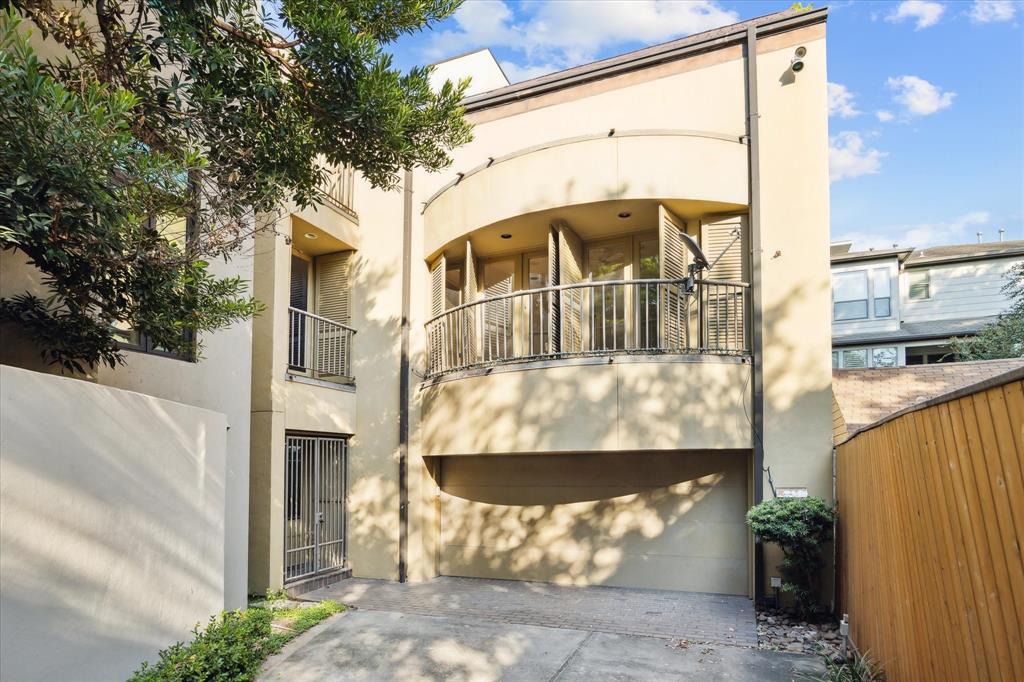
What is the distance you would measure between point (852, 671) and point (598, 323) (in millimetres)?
5276

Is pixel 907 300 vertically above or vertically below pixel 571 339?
above

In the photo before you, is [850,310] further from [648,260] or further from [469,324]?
[469,324]

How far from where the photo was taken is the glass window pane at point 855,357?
62.1 feet

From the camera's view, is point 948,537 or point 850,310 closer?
point 948,537

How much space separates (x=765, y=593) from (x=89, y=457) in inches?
290

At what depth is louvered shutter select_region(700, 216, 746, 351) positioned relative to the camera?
8.56 m

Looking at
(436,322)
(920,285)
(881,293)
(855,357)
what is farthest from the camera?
(920,285)

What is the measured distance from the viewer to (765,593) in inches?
312

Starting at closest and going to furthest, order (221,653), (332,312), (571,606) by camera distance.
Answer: (221,653)
(571,606)
(332,312)

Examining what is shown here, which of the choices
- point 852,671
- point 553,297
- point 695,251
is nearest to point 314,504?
point 553,297

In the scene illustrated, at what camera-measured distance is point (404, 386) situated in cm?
1038

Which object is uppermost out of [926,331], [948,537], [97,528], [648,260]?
[648,260]

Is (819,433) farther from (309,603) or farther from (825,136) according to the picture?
(309,603)

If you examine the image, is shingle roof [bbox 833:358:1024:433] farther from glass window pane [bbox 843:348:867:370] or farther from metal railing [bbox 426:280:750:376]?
glass window pane [bbox 843:348:867:370]
